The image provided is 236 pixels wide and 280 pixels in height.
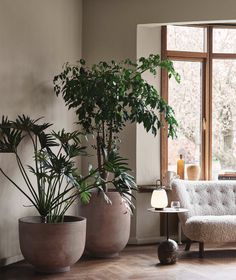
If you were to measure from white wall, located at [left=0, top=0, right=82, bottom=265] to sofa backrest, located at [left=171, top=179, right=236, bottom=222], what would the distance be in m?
1.45

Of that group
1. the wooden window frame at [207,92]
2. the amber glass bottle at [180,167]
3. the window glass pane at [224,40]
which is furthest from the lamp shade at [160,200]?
the window glass pane at [224,40]

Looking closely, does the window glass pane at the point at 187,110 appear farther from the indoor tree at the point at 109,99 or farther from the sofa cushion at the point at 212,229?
the sofa cushion at the point at 212,229

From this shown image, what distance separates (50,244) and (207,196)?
83.9 inches

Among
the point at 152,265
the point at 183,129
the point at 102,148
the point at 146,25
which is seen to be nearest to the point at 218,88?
the point at 183,129

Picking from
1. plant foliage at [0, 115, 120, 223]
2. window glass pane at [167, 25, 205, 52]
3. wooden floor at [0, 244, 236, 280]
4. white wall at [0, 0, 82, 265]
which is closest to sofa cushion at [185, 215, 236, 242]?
wooden floor at [0, 244, 236, 280]

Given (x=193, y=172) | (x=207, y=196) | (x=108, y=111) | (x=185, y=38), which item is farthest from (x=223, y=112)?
(x=108, y=111)

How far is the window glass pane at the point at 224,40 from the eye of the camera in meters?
6.69

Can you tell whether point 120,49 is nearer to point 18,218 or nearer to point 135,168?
point 135,168

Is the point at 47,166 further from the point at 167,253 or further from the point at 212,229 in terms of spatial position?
the point at 212,229

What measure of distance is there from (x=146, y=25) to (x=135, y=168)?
5.46 feet

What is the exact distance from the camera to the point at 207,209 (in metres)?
6.00

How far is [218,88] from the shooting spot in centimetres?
672

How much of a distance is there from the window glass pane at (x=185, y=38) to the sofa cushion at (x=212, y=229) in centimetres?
221

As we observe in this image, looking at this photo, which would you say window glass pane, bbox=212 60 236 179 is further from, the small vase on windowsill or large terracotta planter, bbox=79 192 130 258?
large terracotta planter, bbox=79 192 130 258
